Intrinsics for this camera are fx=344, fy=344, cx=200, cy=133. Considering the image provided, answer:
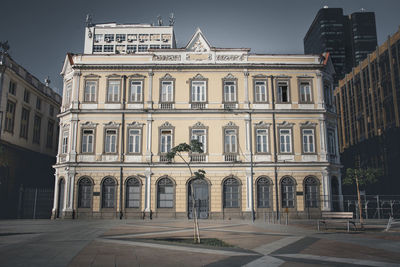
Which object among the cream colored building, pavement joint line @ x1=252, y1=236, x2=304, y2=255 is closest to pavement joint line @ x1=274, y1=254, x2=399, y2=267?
pavement joint line @ x1=252, y1=236, x2=304, y2=255

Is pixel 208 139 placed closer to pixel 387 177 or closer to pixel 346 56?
pixel 387 177

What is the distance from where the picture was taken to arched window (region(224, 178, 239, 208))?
29.2 meters

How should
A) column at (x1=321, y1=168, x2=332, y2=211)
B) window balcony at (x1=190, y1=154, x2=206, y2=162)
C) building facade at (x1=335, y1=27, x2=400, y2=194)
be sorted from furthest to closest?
building facade at (x1=335, y1=27, x2=400, y2=194)
window balcony at (x1=190, y1=154, x2=206, y2=162)
column at (x1=321, y1=168, x2=332, y2=211)

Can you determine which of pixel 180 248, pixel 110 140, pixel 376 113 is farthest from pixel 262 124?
pixel 376 113

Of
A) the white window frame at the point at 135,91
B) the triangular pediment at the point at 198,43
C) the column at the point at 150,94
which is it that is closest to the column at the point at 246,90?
the triangular pediment at the point at 198,43

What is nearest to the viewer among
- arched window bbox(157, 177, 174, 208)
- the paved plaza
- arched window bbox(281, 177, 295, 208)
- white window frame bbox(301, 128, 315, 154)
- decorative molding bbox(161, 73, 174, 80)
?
the paved plaza

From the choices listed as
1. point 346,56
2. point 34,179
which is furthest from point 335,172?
point 346,56

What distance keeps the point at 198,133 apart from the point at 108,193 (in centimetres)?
929

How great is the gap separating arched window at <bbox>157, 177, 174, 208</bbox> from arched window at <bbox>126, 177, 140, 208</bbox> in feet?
5.98

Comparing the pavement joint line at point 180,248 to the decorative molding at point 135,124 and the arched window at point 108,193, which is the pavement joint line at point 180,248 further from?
the decorative molding at point 135,124

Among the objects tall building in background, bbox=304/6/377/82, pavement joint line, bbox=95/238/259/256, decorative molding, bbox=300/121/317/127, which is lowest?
pavement joint line, bbox=95/238/259/256

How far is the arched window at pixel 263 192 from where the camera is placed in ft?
96.0

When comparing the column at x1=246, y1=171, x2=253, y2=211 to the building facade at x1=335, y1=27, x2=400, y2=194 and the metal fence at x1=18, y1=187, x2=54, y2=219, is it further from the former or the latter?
A: the building facade at x1=335, y1=27, x2=400, y2=194

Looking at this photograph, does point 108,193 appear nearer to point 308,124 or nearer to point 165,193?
point 165,193
